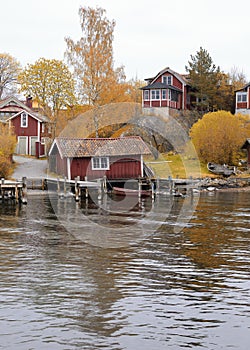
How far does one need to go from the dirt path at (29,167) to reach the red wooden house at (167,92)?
19482 mm

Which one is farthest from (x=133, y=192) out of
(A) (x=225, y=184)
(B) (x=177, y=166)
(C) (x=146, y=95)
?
(C) (x=146, y=95)

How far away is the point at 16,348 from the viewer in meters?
13.3

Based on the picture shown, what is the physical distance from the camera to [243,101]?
239ft

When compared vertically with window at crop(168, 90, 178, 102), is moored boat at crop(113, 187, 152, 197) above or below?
below

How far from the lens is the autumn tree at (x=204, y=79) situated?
247 feet

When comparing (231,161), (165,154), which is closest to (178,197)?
(231,161)

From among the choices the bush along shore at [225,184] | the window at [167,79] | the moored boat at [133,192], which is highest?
the window at [167,79]

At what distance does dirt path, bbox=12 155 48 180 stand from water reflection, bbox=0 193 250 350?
21316 mm

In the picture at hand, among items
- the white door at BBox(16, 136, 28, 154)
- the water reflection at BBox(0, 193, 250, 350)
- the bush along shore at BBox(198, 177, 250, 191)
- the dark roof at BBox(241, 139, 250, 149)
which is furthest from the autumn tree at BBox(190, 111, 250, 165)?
the water reflection at BBox(0, 193, 250, 350)

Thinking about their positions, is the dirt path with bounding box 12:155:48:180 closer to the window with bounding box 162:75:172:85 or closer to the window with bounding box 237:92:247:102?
the window with bounding box 162:75:172:85

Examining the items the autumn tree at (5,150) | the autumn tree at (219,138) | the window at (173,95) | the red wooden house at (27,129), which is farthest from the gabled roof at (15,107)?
the autumn tree at (219,138)

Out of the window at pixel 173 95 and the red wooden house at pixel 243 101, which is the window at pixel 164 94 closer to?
the window at pixel 173 95

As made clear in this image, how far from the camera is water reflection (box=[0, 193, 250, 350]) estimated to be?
46.0 feet

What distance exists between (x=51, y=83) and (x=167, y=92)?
17.4 metres
